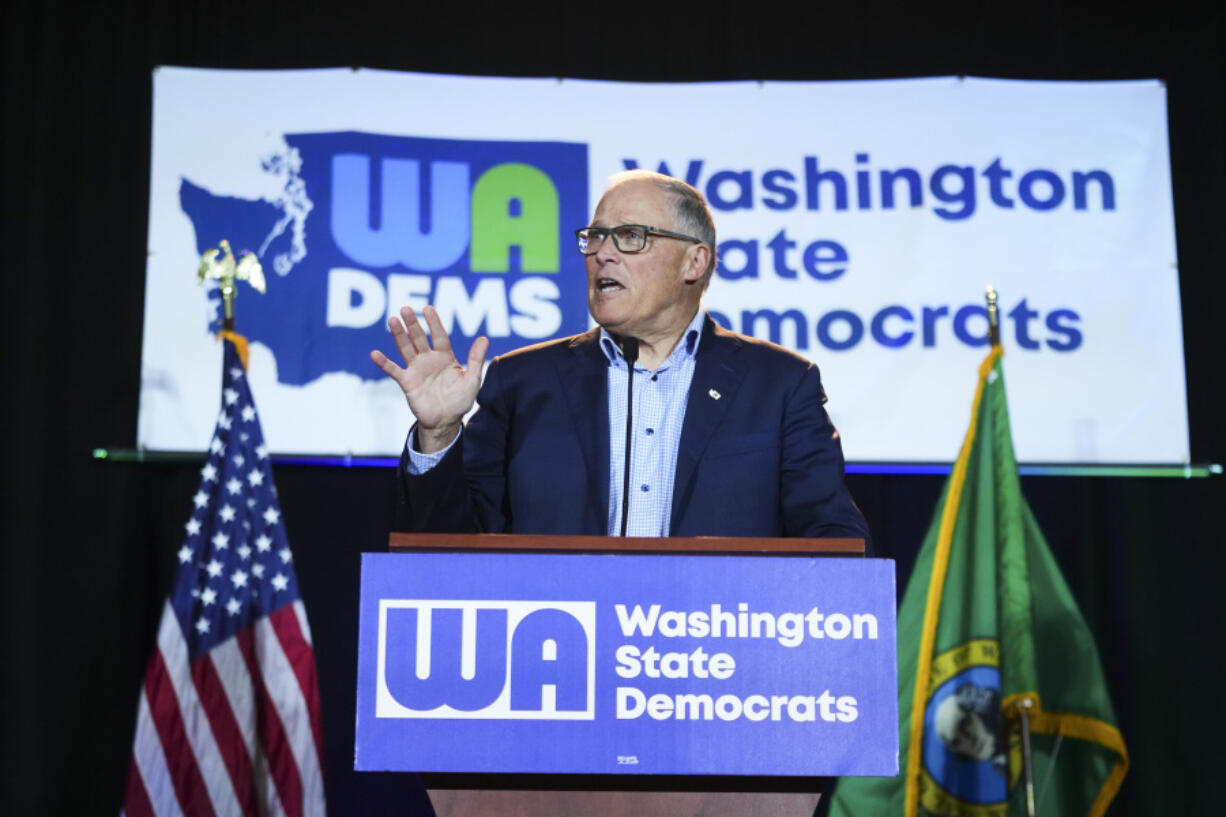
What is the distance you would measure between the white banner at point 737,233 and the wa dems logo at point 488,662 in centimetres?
242

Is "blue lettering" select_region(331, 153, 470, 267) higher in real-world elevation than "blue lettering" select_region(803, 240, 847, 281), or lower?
higher

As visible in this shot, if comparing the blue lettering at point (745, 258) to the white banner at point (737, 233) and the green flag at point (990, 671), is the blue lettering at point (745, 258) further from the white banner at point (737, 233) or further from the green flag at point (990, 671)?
the green flag at point (990, 671)

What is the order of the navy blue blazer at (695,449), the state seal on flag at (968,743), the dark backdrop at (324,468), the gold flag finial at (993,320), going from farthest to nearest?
the dark backdrop at (324,468)
the gold flag finial at (993,320)
the state seal on flag at (968,743)
the navy blue blazer at (695,449)

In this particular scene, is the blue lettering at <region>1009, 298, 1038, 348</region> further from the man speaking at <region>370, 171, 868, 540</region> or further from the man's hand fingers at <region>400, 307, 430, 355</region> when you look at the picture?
the man's hand fingers at <region>400, 307, 430, 355</region>

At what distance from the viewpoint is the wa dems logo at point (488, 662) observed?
1.63m

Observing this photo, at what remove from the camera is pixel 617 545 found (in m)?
1.70

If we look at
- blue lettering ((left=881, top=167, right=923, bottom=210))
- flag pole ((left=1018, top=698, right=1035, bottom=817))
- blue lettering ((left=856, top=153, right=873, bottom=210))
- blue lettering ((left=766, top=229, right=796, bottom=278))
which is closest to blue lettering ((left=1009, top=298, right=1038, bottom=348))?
blue lettering ((left=881, top=167, right=923, bottom=210))

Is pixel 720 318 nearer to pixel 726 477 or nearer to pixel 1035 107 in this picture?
pixel 1035 107

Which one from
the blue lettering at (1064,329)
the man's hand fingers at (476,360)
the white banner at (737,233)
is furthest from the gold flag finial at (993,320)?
the man's hand fingers at (476,360)

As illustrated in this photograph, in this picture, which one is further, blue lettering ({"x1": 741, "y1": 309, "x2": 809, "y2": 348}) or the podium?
blue lettering ({"x1": 741, "y1": 309, "x2": 809, "y2": 348})

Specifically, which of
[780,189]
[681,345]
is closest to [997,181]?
[780,189]

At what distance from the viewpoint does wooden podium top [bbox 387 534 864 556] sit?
1.70 metres

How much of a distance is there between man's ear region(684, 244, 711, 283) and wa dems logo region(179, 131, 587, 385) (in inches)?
55.8

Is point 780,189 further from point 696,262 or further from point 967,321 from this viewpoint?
point 696,262
